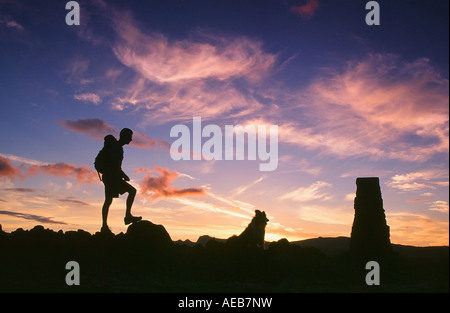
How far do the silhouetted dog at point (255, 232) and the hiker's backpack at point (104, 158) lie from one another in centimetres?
592

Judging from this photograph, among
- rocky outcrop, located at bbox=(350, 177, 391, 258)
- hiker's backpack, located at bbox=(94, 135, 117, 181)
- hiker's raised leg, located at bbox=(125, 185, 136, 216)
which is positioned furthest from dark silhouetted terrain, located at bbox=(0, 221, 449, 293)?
hiker's backpack, located at bbox=(94, 135, 117, 181)

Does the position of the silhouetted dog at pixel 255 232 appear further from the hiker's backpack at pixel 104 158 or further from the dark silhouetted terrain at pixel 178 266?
the hiker's backpack at pixel 104 158

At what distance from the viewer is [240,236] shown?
13.6 m

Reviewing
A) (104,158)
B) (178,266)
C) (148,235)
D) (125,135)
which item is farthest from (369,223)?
(104,158)

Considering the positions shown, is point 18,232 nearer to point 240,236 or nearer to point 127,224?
point 127,224

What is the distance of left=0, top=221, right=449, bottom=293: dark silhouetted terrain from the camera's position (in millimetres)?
9766

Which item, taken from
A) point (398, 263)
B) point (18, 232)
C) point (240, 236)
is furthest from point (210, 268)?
point (18, 232)

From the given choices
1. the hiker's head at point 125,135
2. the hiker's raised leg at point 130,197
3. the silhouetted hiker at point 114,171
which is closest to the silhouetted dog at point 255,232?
the hiker's raised leg at point 130,197

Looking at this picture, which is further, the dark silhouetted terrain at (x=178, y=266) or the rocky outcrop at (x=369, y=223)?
the rocky outcrop at (x=369, y=223)

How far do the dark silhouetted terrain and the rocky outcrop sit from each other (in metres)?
0.67

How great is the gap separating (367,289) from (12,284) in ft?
33.2

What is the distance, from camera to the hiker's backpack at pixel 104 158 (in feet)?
40.8

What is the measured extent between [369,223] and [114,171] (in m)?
10.7

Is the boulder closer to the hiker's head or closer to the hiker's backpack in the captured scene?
the hiker's backpack
